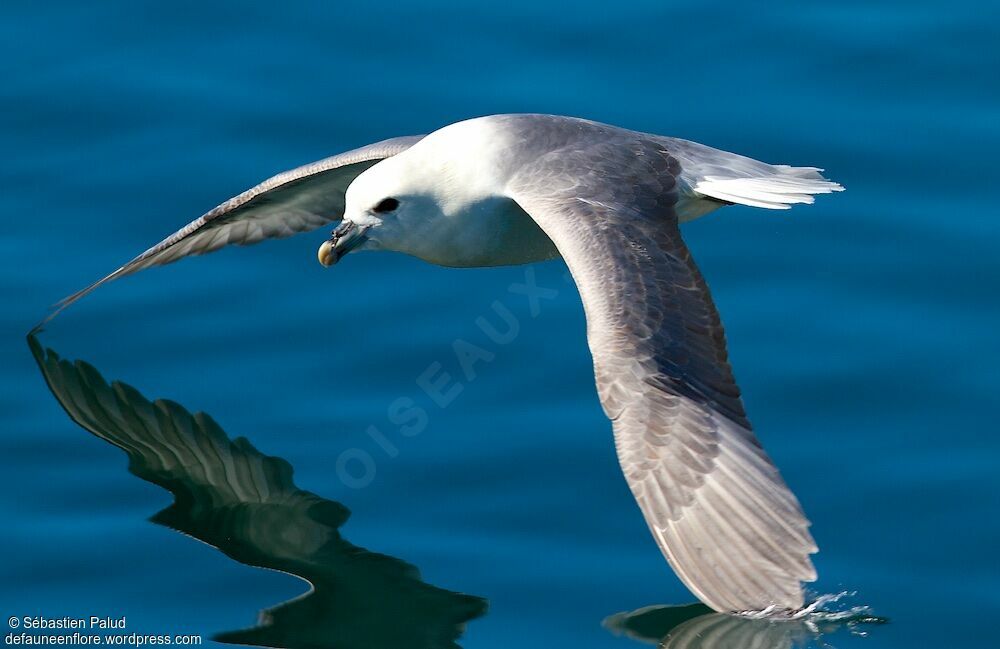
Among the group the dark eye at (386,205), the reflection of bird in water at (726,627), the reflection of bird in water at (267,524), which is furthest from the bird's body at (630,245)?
the reflection of bird in water at (267,524)

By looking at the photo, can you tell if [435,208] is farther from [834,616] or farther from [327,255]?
[834,616]

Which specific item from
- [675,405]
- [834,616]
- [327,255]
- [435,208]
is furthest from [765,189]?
[834,616]

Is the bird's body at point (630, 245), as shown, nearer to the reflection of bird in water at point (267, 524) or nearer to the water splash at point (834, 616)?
the water splash at point (834, 616)

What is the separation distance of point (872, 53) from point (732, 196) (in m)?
2.61

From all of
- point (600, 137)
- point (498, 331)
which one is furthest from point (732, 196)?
point (498, 331)

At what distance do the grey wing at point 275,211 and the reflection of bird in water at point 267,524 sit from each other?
0.69m

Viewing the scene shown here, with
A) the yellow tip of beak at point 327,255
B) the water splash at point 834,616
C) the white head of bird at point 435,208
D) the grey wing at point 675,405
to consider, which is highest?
the white head of bird at point 435,208

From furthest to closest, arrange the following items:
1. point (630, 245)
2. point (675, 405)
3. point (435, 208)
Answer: point (435, 208)
point (630, 245)
point (675, 405)

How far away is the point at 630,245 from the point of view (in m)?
7.41

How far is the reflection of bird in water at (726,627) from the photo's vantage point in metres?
6.87

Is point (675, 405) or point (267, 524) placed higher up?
point (267, 524)

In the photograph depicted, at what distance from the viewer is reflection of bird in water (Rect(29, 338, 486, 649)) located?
7055 millimetres

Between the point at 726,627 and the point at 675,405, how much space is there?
85cm

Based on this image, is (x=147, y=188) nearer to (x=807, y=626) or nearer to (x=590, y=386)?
(x=590, y=386)
